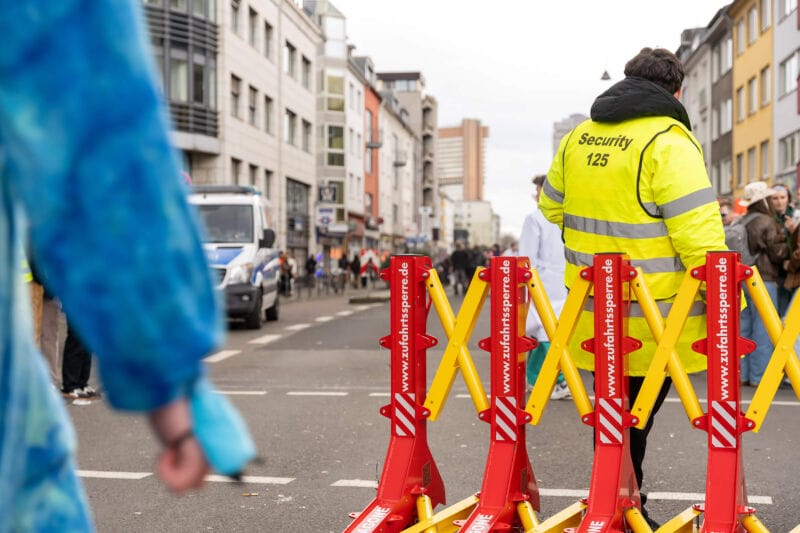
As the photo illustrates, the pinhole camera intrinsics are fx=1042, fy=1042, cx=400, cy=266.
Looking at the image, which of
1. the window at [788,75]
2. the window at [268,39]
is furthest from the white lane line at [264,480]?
the window at [268,39]

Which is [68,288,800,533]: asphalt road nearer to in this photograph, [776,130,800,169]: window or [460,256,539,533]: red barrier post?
[460,256,539,533]: red barrier post

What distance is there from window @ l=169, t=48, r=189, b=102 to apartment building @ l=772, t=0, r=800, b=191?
2129cm

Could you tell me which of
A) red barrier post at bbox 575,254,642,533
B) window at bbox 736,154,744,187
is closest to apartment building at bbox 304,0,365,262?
window at bbox 736,154,744,187

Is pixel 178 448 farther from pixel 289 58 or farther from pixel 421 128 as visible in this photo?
pixel 421 128

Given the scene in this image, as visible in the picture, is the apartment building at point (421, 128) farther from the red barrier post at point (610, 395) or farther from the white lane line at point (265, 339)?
the red barrier post at point (610, 395)

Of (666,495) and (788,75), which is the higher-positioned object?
(788,75)

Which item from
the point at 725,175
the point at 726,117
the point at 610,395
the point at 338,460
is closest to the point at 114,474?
the point at 338,460

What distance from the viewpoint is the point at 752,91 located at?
45.0 meters

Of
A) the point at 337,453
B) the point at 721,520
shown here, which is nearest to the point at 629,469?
the point at 721,520

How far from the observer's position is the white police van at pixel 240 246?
58.3 feet

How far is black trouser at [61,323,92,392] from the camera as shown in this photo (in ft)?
30.0

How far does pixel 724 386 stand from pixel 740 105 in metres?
46.1

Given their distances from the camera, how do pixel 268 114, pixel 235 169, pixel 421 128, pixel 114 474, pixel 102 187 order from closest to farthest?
pixel 102 187 < pixel 114 474 < pixel 235 169 < pixel 268 114 < pixel 421 128

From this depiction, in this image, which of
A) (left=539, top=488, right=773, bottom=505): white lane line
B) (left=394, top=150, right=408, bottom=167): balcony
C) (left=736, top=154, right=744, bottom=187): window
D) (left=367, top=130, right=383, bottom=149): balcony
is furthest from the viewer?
(left=394, top=150, right=408, bottom=167): balcony
